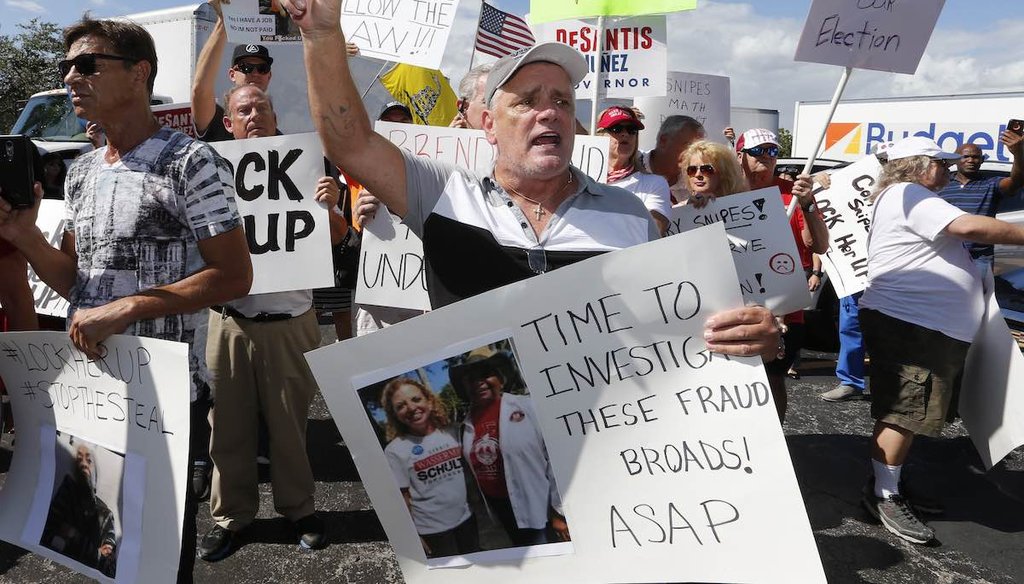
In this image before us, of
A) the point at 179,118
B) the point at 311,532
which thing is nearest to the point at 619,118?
the point at 311,532

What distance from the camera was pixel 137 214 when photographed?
70.4 inches

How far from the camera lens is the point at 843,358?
211 inches

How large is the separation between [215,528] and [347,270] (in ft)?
5.54

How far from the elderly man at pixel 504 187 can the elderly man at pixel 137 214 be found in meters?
0.49

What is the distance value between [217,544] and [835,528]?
9.48 feet

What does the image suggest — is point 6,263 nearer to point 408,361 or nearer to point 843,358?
point 408,361

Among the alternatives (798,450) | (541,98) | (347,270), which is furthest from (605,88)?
(541,98)

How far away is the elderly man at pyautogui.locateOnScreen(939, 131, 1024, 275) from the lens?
15.9ft

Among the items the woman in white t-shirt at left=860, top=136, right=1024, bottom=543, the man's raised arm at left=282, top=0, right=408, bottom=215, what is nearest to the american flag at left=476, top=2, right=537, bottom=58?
the woman in white t-shirt at left=860, top=136, right=1024, bottom=543

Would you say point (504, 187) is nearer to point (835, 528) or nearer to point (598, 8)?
point (835, 528)

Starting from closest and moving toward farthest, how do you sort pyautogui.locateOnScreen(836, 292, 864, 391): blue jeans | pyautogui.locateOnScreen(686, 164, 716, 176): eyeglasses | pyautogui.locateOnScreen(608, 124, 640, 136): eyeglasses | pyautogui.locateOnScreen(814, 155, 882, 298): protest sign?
pyautogui.locateOnScreen(686, 164, 716, 176): eyeglasses < pyautogui.locateOnScreen(608, 124, 640, 136): eyeglasses < pyautogui.locateOnScreen(814, 155, 882, 298): protest sign < pyautogui.locateOnScreen(836, 292, 864, 391): blue jeans

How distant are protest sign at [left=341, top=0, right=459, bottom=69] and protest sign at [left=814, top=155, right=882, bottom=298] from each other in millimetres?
2600

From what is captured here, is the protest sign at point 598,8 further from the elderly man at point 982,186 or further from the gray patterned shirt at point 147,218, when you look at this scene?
the gray patterned shirt at point 147,218

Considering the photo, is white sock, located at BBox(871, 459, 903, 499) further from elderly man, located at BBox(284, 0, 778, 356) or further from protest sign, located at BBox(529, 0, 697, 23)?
protest sign, located at BBox(529, 0, 697, 23)
